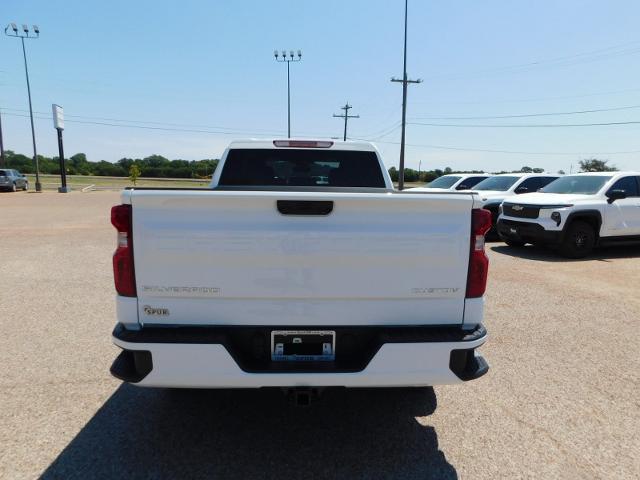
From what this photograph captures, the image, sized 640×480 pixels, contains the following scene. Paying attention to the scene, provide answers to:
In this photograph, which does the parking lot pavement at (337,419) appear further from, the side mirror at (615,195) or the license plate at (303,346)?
the side mirror at (615,195)

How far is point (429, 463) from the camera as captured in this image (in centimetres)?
267

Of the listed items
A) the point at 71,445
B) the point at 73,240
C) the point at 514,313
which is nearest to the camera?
the point at 71,445

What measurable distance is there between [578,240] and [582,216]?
1.68 ft

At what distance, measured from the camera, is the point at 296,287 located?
246cm

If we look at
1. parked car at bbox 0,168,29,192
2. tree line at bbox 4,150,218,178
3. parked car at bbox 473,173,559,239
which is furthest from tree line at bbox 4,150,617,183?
parked car at bbox 473,173,559,239

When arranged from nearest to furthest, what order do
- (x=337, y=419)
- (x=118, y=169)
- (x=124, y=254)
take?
1. (x=124, y=254)
2. (x=337, y=419)
3. (x=118, y=169)

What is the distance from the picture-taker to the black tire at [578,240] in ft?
31.4

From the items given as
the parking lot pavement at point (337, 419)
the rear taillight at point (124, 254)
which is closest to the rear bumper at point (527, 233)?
the parking lot pavement at point (337, 419)

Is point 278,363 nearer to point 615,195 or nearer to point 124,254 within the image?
point 124,254

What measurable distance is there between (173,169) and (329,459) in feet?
323

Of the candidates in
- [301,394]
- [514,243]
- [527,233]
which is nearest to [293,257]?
[301,394]

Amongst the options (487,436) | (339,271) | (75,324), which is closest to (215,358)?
(339,271)

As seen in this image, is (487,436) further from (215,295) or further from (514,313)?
(514,313)

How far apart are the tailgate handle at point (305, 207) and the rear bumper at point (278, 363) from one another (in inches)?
25.8
